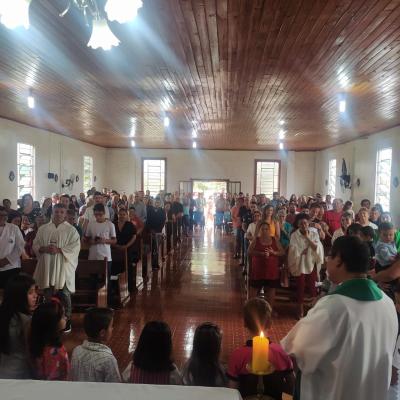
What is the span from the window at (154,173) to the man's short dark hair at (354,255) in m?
17.0

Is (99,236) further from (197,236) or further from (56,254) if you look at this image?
(197,236)

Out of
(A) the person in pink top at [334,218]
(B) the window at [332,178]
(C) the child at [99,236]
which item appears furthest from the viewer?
(B) the window at [332,178]

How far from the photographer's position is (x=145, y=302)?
6367 mm

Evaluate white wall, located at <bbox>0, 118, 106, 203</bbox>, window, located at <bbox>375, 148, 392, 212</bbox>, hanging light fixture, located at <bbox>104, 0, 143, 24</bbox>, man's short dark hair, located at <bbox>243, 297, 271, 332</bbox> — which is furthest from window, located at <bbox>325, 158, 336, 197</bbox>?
hanging light fixture, located at <bbox>104, 0, 143, 24</bbox>

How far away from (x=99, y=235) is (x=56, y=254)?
3.32ft

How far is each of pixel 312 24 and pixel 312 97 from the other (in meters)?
3.30

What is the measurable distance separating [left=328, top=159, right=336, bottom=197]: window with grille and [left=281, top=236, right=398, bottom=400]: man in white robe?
14.7 meters

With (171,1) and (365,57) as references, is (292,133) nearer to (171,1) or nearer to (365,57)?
(365,57)

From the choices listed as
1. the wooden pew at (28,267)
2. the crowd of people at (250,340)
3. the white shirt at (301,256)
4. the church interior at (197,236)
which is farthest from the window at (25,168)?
the white shirt at (301,256)

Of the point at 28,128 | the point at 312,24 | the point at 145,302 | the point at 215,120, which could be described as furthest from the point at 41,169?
the point at 312,24

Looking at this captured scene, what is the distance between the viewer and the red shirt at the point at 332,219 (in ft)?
26.7

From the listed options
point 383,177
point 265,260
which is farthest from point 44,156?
point 383,177

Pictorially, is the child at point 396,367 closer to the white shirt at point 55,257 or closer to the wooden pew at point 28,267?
the white shirt at point 55,257

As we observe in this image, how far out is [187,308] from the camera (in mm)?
6090
